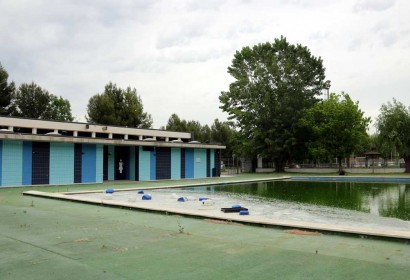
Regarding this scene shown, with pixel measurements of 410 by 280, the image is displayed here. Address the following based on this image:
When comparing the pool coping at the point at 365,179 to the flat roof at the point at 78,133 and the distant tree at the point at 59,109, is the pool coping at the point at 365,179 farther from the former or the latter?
the distant tree at the point at 59,109

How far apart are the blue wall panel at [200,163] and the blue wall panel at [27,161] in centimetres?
1368

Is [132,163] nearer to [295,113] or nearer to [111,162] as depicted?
[111,162]

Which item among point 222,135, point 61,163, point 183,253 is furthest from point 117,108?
point 183,253

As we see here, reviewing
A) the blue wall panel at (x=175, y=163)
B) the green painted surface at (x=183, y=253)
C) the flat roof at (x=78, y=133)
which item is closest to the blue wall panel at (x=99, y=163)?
the flat roof at (x=78, y=133)

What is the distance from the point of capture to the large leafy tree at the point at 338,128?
36625mm

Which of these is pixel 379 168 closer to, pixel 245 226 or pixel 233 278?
pixel 245 226

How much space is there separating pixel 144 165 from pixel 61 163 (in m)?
6.58

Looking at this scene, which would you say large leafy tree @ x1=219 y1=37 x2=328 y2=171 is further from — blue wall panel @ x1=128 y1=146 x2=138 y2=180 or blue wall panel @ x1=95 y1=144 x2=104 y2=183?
blue wall panel @ x1=95 y1=144 x2=104 y2=183

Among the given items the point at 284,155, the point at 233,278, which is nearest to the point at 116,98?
the point at 284,155

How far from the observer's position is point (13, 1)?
15023 mm

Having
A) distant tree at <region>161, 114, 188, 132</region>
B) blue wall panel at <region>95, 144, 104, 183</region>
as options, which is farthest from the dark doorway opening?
distant tree at <region>161, 114, 188, 132</region>

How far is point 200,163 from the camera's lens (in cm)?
3322

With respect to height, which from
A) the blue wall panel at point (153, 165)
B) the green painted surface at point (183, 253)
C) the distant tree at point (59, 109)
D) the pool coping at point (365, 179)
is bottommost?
the pool coping at point (365, 179)

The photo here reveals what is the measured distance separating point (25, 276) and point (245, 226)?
463cm
